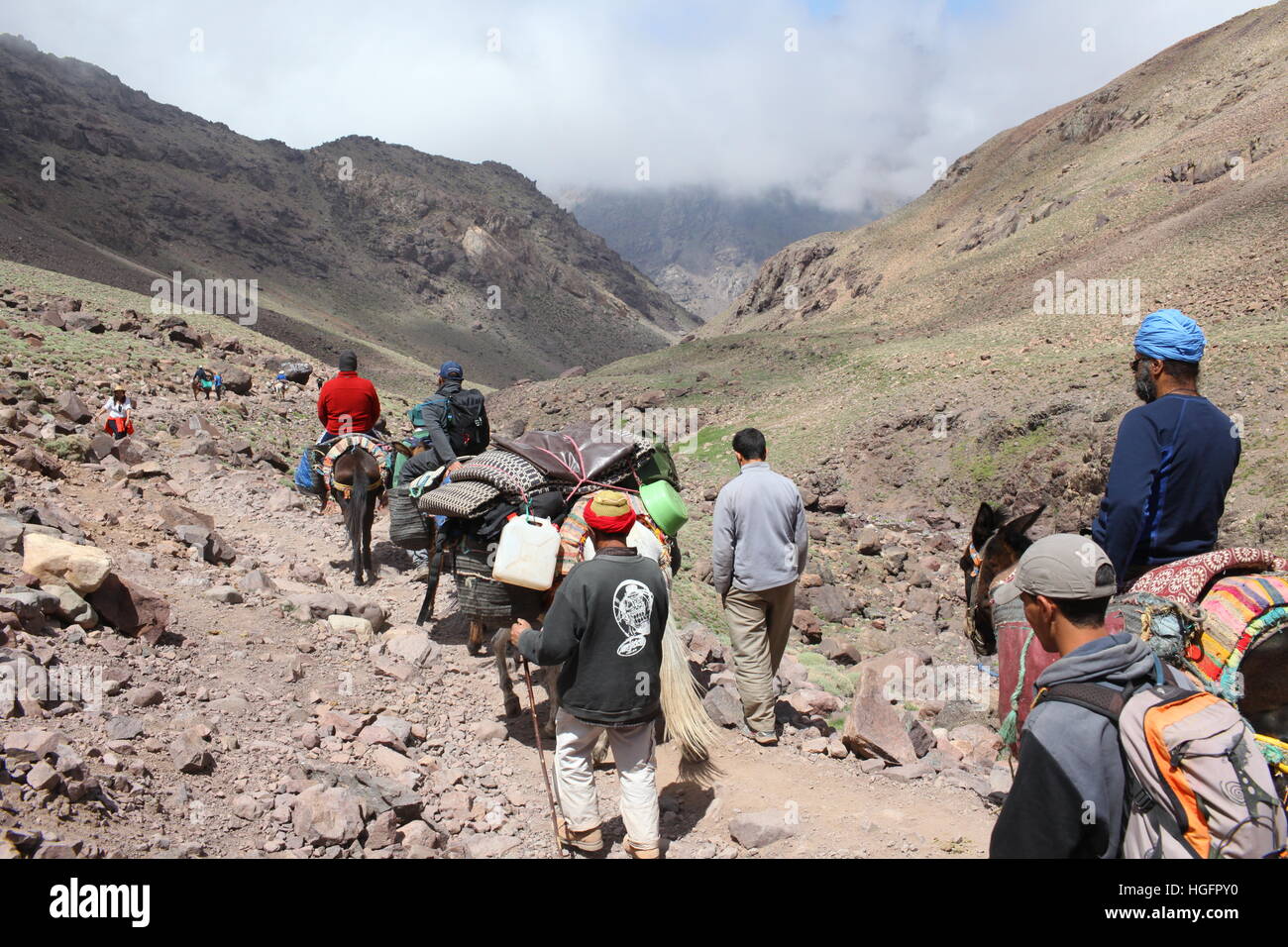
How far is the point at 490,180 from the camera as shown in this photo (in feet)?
367

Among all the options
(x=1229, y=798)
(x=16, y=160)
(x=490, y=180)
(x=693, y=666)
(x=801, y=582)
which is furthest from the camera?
(x=490, y=180)

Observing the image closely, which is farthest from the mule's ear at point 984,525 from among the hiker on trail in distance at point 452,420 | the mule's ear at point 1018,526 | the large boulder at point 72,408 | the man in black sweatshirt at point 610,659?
the large boulder at point 72,408

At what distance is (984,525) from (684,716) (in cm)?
222

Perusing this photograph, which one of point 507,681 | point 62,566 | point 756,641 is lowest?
point 507,681

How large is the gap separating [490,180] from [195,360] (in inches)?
4001

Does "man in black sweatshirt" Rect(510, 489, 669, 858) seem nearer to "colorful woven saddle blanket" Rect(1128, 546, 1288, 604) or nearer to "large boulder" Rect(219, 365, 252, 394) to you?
"colorful woven saddle blanket" Rect(1128, 546, 1288, 604)

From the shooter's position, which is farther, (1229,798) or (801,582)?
(801,582)

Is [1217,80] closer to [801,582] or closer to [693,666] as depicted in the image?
[801,582]

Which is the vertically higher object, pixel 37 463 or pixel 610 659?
pixel 37 463

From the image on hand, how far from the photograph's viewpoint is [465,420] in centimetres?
757

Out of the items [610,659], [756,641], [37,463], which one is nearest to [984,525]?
[610,659]

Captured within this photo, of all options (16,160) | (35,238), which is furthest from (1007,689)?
(16,160)

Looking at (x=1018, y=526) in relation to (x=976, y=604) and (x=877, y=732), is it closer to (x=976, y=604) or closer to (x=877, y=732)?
(x=976, y=604)

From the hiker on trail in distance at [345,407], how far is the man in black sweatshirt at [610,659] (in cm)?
518
